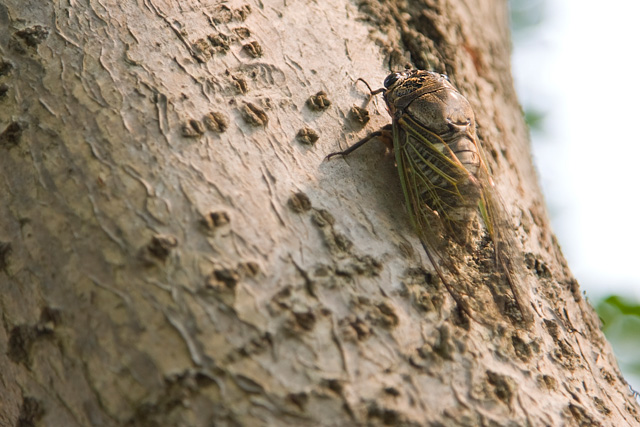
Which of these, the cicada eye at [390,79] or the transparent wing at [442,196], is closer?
the transparent wing at [442,196]

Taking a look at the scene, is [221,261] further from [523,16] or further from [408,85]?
[523,16]

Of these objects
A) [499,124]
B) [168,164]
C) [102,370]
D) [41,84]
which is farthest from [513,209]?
[41,84]

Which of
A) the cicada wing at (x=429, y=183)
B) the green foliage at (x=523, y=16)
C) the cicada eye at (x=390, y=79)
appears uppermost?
the green foliage at (x=523, y=16)

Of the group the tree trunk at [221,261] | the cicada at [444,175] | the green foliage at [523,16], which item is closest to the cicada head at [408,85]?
the cicada at [444,175]

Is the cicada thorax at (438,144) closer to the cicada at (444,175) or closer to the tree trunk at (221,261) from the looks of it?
the cicada at (444,175)

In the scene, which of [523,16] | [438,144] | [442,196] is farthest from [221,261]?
[523,16]

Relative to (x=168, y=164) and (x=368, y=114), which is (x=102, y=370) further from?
(x=368, y=114)

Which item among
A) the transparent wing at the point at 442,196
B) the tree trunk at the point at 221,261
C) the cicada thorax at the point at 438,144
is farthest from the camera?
the cicada thorax at the point at 438,144

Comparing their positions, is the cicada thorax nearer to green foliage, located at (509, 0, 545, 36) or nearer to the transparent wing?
the transparent wing
